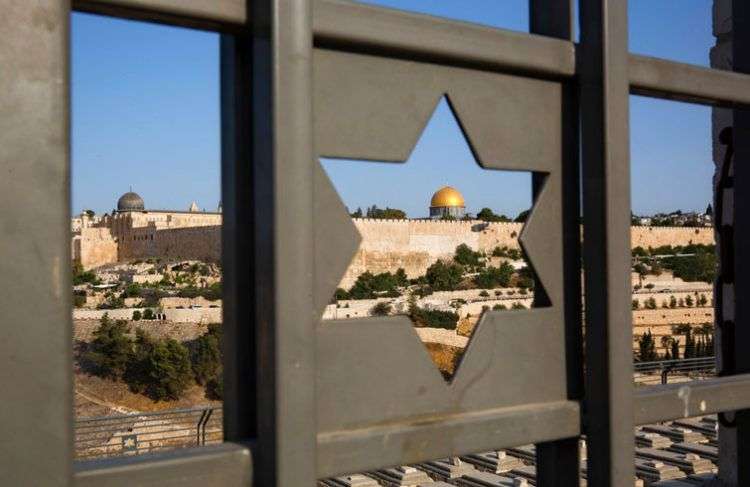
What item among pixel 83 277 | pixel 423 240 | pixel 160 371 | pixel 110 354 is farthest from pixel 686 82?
pixel 83 277

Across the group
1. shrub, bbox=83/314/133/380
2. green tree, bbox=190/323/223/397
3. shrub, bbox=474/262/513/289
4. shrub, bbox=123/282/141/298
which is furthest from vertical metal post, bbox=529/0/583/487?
shrub, bbox=474/262/513/289

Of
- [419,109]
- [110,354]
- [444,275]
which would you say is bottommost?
[110,354]

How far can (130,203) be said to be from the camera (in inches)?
2024

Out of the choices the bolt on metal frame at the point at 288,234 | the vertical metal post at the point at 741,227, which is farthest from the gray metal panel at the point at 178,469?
the vertical metal post at the point at 741,227

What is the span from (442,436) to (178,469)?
0.97 ft

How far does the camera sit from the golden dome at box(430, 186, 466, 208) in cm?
4709

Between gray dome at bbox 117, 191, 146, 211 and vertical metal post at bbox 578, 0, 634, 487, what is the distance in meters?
52.1

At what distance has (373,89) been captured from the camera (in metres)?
0.92

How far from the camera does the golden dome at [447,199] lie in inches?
1854

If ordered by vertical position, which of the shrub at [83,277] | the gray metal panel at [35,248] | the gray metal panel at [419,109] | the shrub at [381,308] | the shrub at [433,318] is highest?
the gray metal panel at [419,109]

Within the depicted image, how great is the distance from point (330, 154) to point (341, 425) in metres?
0.28

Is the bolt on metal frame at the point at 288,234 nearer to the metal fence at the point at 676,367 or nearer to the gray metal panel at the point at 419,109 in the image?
the gray metal panel at the point at 419,109

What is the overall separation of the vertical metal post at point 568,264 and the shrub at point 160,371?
1993 cm

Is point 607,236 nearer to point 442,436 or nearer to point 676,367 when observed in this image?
point 442,436
